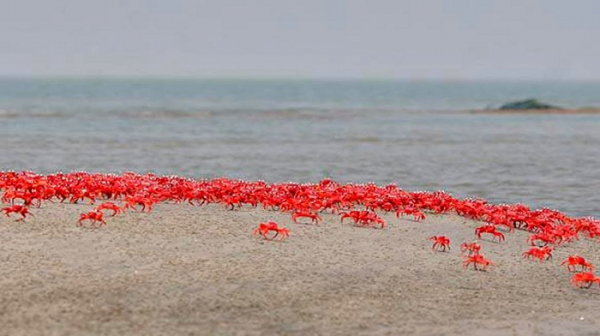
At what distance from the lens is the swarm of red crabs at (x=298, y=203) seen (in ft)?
53.7

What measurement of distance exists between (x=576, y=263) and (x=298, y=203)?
514cm

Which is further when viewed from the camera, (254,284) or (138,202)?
(138,202)

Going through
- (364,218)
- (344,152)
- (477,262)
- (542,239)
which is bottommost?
(344,152)

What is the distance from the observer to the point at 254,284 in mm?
13234

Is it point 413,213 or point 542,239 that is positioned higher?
point 413,213

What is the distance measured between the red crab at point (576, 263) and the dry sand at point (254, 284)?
8.4 inches

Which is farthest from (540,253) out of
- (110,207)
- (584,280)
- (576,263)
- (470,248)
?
(110,207)

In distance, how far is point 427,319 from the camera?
41.2 ft

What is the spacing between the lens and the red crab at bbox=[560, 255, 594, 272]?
1519cm

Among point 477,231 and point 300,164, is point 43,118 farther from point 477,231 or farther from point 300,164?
Answer: point 477,231

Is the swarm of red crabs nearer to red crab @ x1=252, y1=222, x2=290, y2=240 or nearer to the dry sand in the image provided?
red crab @ x1=252, y1=222, x2=290, y2=240

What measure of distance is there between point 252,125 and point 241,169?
38.6 meters

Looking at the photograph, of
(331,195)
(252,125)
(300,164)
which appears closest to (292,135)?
(252,125)

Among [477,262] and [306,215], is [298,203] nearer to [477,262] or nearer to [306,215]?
[306,215]
